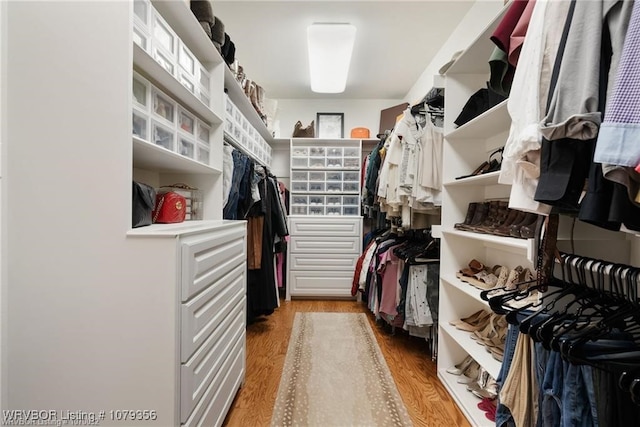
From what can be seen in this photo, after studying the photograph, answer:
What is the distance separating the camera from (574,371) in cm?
64

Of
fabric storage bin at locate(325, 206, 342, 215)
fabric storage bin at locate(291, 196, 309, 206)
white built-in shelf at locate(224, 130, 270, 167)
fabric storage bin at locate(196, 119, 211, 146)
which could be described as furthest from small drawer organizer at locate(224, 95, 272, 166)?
fabric storage bin at locate(325, 206, 342, 215)

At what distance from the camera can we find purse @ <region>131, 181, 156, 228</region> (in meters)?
0.98

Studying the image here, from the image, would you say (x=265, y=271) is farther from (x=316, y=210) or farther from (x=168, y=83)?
(x=168, y=83)

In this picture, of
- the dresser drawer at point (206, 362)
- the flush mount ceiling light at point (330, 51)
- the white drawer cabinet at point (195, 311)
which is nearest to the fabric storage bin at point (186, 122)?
the white drawer cabinet at point (195, 311)

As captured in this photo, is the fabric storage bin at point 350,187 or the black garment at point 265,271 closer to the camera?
the black garment at point 265,271

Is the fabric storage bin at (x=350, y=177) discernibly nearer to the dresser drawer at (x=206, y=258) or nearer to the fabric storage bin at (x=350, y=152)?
the fabric storage bin at (x=350, y=152)

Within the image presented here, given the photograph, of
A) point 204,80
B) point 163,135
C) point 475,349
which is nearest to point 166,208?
point 163,135

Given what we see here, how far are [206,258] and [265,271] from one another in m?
1.26

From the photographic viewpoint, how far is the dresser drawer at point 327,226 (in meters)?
3.04

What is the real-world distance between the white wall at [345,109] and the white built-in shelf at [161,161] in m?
2.12

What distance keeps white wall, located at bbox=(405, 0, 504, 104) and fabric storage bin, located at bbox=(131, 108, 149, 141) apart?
66.5 inches

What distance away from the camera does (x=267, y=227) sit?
7.22 feet

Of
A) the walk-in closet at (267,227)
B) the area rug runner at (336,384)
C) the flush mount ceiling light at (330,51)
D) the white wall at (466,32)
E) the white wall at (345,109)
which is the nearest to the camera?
the walk-in closet at (267,227)

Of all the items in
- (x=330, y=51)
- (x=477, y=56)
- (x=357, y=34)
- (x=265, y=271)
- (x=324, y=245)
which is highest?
(x=357, y=34)
